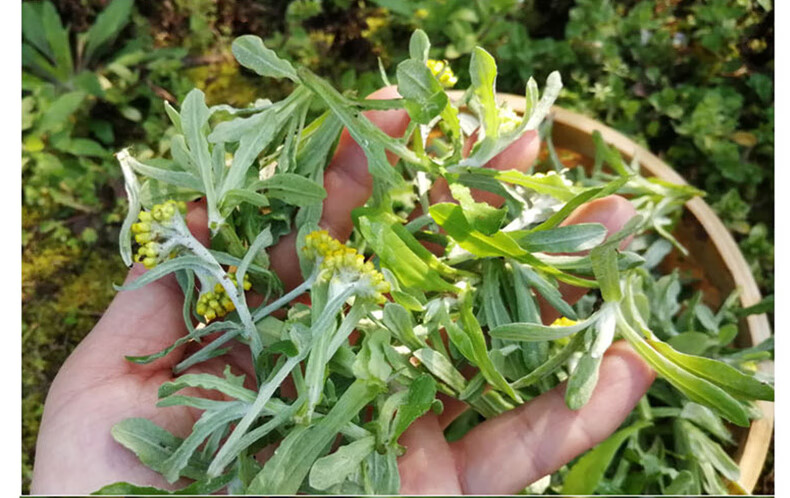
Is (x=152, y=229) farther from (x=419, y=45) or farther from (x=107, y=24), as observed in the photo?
(x=107, y=24)

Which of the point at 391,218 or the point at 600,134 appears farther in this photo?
the point at 600,134

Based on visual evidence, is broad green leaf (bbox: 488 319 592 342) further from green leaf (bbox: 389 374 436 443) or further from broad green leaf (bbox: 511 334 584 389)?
green leaf (bbox: 389 374 436 443)

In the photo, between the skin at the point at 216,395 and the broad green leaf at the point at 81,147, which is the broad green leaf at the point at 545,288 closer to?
the skin at the point at 216,395

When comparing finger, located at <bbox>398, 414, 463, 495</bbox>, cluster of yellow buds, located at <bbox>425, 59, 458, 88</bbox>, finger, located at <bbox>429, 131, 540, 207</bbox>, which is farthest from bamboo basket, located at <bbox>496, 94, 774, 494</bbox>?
finger, located at <bbox>398, 414, 463, 495</bbox>

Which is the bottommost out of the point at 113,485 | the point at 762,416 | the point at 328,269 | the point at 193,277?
the point at 762,416

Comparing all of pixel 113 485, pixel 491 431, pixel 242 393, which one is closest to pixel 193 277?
pixel 242 393

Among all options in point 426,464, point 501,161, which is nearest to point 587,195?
point 501,161

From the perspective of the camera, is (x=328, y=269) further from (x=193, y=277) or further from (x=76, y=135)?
(x=76, y=135)
